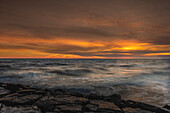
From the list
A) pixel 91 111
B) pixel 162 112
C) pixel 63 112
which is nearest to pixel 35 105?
pixel 63 112

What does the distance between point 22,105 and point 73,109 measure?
88.0 inches

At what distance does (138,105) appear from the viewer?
5633mm

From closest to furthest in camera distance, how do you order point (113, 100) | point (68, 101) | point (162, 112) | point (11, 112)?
point (11, 112) → point (162, 112) → point (68, 101) → point (113, 100)

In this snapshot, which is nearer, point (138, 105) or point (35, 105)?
point (35, 105)

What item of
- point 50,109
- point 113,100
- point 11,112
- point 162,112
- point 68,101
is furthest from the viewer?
point 113,100

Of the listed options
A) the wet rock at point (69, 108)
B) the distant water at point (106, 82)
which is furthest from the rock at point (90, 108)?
the distant water at point (106, 82)

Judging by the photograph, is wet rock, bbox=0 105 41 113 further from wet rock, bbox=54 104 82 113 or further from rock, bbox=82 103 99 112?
rock, bbox=82 103 99 112

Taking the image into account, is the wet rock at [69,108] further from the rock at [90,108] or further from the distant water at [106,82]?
the distant water at [106,82]

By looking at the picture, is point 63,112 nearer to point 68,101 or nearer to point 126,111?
point 68,101

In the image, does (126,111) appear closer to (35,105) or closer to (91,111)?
(91,111)

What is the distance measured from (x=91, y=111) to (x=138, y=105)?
8.35 ft

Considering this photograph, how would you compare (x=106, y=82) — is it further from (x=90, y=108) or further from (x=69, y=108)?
(x=69, y=108)

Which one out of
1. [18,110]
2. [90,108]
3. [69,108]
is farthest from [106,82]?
[18,110]

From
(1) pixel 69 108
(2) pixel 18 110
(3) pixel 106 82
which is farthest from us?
(3) pixel 106 82
